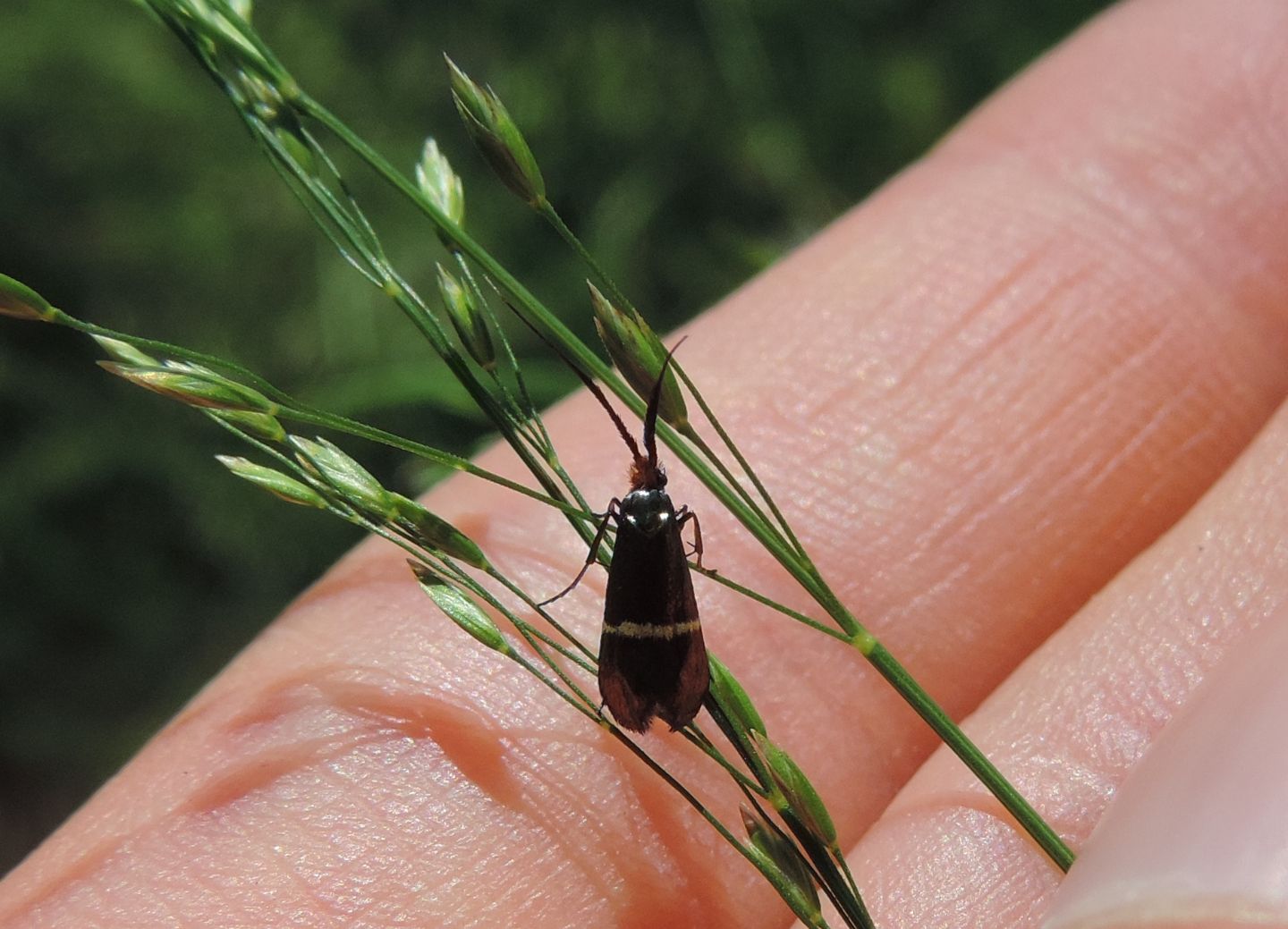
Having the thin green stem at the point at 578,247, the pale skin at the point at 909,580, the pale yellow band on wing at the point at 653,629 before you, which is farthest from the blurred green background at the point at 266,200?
the thin green stem at the point at 578,247

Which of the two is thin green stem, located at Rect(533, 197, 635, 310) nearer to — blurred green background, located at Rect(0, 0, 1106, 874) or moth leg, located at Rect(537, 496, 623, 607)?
moth leg, located at Rect(537, 496, 623, 607)

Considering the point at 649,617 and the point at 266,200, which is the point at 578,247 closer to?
the point at 649,617

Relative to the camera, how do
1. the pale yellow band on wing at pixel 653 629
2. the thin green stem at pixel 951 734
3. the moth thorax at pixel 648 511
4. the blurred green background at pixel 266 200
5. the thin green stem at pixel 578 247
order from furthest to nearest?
the blurred green background at pixel 266 200 < the moth thorax at pixel 648 511 < the pale yellow band on wing at pixel 653 629 < the thin green stem at pixel 951 734 < the thin green stem at pixel 578 247

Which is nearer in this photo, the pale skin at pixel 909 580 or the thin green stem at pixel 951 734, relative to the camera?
the thin green stem at pixel 951 734

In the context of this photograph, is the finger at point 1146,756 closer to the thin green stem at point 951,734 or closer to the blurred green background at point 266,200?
the thin green stem at point 951,734

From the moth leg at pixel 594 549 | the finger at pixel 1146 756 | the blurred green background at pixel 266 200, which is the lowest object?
the finger at pixel 1146 756

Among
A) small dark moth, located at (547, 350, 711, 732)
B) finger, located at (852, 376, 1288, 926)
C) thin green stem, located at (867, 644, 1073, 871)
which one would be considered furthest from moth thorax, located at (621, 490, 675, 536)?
finger, located at (852, 376, 1288, 926)

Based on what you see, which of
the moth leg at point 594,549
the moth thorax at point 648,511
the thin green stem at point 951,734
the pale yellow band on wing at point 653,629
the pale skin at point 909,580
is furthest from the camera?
the moth thorax at point 648,511
